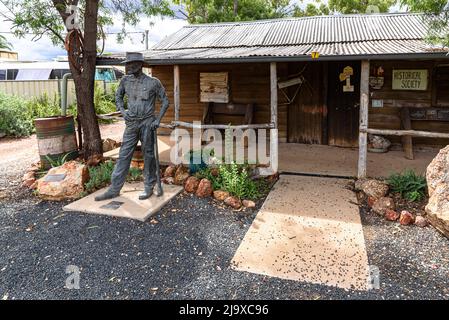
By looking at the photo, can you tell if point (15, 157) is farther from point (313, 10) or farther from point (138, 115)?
point (313, 10)

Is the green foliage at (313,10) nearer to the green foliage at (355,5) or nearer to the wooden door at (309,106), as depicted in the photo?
the green foliage at (355,5)

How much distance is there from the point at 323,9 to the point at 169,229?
22764mm

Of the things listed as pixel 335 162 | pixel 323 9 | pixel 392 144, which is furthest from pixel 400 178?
pixel 323 9

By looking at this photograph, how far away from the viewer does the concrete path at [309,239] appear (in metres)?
3.52

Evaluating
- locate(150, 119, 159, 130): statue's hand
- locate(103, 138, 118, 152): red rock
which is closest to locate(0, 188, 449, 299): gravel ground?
locate(150, 119, 159, 130): statue's hand

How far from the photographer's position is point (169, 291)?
3.26 meters

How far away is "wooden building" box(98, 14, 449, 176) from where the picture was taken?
7926 mm

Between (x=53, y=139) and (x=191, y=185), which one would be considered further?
(x=53, y=139)

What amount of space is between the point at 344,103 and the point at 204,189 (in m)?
5.03

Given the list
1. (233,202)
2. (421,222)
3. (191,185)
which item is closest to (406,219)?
(421,222)

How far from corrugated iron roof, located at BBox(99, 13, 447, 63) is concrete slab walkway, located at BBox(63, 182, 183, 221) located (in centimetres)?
272

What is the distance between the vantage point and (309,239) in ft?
13.9

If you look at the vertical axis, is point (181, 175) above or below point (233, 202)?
above

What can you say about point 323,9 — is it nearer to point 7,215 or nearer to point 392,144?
point 392,144
